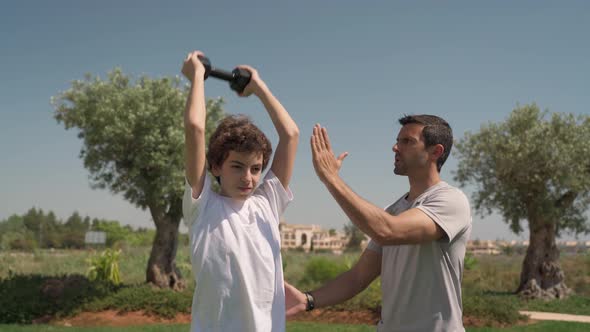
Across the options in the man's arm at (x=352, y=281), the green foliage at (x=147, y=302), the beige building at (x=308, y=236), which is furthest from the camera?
the beige building at (x=308, y=236)

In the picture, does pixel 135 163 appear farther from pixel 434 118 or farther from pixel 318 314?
pixel 434 118

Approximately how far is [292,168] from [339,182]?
346mm

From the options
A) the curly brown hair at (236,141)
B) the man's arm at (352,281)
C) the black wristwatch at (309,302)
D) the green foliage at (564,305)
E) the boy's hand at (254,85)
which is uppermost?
the boy's hand at (254,85)

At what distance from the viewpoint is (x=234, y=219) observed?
8.53 ft

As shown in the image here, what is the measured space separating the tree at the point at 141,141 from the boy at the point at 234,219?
12398mm

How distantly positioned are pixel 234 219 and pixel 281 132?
1.87 ft

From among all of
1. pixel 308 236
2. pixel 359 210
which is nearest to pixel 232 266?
pixel 359 210

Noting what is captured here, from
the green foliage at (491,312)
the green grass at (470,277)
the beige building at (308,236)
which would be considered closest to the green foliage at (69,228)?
the green grass at (470,277)

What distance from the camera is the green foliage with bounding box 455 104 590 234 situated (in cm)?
1792

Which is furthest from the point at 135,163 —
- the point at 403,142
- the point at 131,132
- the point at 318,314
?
the point at 403,142

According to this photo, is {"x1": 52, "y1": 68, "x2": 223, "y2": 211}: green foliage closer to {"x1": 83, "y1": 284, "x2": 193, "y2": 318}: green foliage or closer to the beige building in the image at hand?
{"x1": 83, "y1": 284, "x2": 193, "y2": 318}: green foliage

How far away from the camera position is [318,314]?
12.8m

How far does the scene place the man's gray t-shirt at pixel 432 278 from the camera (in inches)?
113

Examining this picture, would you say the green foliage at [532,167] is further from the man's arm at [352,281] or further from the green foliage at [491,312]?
the man's arm at [352,281]
